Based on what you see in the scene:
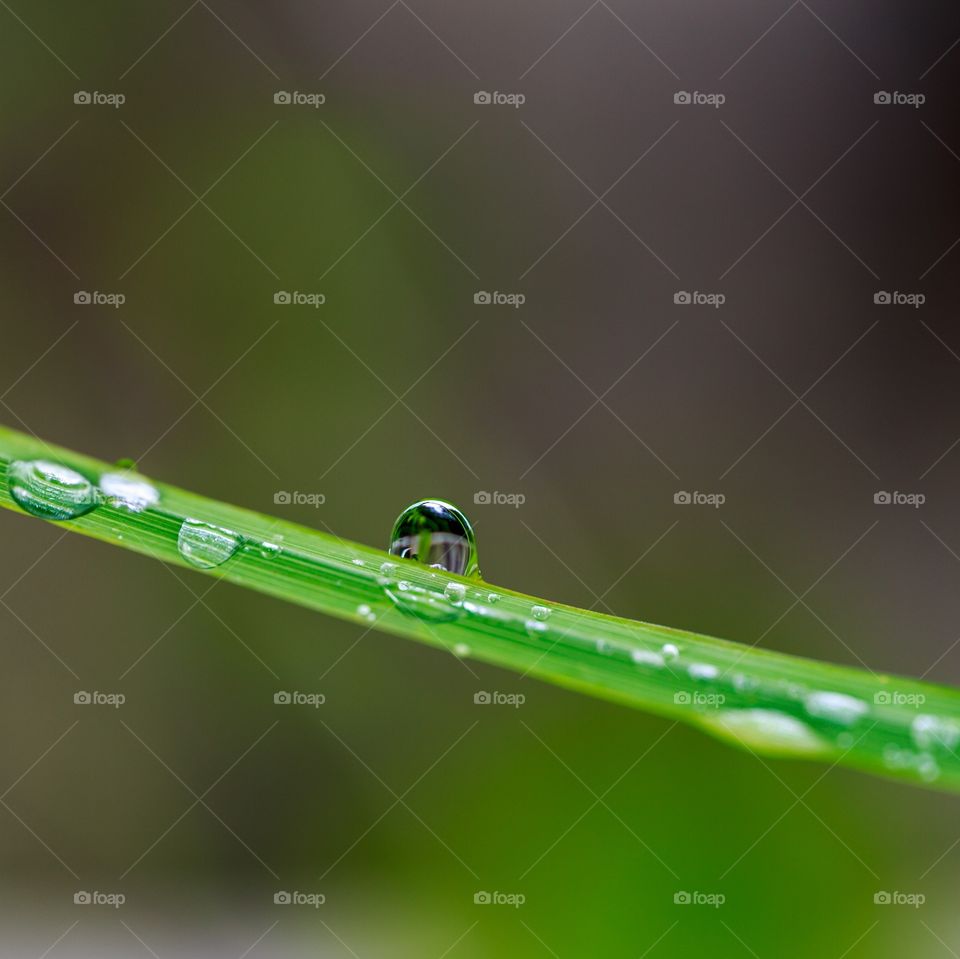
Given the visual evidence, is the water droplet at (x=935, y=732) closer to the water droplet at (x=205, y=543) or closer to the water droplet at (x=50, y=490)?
the water droplet at (x=205, y=543)

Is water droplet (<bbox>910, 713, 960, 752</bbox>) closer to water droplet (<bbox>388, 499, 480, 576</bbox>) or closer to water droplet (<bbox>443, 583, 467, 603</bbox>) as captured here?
water droplet (<bbox>443, 583, 467, 603</bbox>)

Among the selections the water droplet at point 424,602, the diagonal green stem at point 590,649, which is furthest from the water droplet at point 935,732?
the water droplet at point 424,602

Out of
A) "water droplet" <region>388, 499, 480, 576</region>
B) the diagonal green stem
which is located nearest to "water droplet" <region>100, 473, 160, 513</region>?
the diagonal green stem

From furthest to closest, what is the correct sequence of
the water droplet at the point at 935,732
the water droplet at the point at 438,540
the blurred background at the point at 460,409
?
the blurred background at the point at 460,409 → the water droplet at the point at 438,540 → the water droplet at the point at 935,732

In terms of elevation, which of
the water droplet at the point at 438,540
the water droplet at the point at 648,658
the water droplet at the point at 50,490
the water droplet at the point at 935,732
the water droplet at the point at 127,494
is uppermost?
the water droplet at the point at 438,540

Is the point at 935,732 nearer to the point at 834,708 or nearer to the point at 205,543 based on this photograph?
the point at 834,708

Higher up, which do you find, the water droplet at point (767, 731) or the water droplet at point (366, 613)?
the water droplet at point (767, 731)

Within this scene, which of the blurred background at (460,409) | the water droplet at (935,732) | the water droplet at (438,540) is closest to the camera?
the water droplet at (935,732)

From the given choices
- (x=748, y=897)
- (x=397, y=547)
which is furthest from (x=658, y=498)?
(x=397, y=547)
